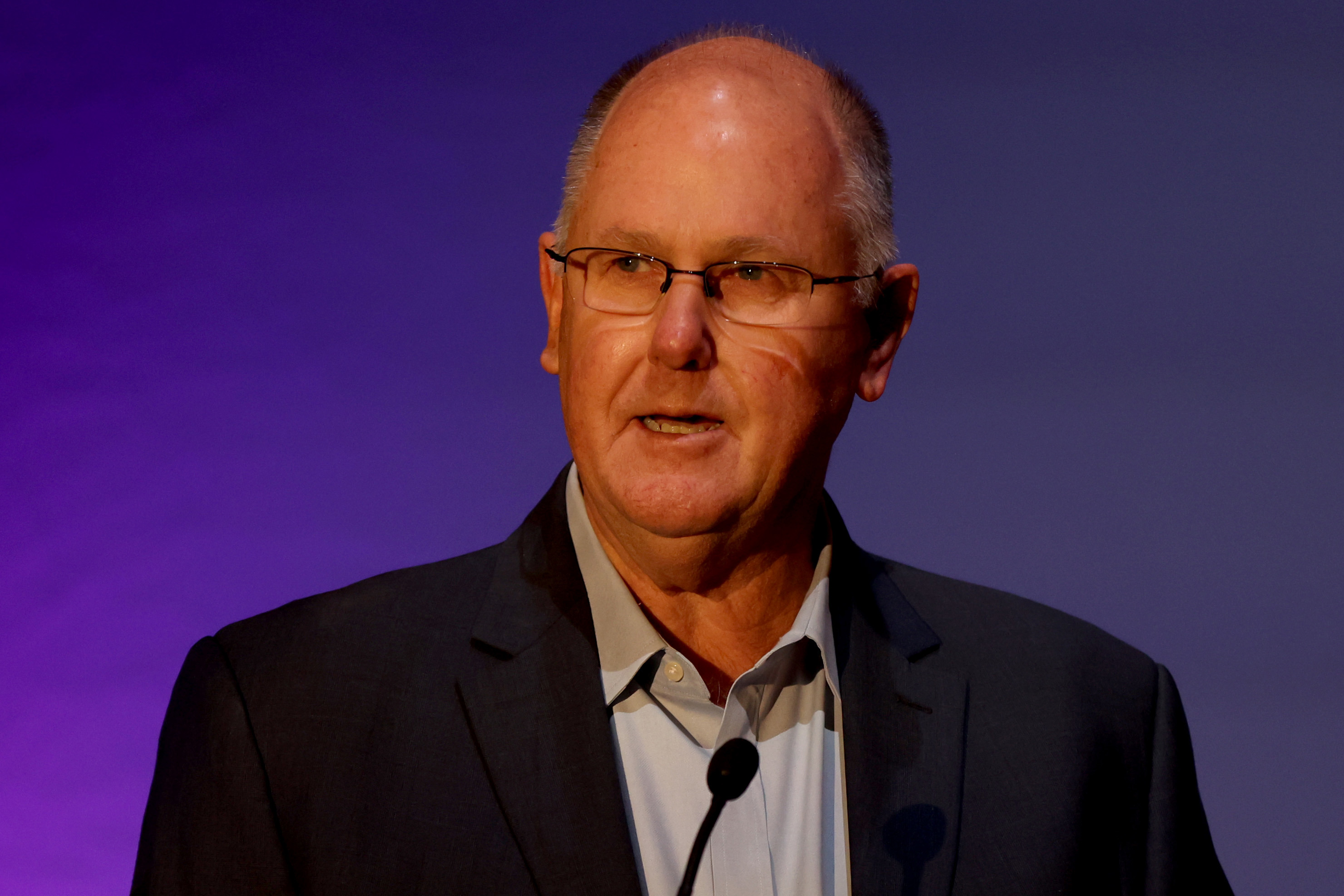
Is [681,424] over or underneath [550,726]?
over

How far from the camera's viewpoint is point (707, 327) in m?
1.81

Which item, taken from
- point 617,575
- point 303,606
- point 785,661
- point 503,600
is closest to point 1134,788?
point 785,661

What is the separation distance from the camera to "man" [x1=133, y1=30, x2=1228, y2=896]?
1724 mm

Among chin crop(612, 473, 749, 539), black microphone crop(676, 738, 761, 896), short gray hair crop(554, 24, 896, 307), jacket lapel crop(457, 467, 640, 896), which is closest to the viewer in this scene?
black microphone crop(676, 738, 761, 896)

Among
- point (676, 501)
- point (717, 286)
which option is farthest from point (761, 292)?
point (676, 501)

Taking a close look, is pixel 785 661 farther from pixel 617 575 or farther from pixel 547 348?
pixel 547 348

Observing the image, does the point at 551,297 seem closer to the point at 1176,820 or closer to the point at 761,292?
the point at 761,292

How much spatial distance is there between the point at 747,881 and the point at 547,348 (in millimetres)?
848

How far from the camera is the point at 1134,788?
2.03 m

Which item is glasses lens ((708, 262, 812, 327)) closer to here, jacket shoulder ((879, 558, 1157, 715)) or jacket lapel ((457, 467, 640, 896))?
jacket lapel ((457, 467, 640, 896))

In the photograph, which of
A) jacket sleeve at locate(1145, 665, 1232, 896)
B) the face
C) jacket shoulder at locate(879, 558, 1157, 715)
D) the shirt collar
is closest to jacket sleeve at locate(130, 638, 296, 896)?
the shirt collar

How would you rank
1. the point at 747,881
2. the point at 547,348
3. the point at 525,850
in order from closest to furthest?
the point at 525,850 < the point at 747,881 < the point at 547,348

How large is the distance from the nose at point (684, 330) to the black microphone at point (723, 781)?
0.57 metres

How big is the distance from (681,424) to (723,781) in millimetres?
587
